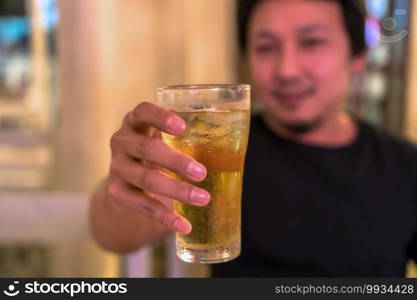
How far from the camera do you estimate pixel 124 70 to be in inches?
37.2

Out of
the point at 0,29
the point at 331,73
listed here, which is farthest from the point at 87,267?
the point at 0,29

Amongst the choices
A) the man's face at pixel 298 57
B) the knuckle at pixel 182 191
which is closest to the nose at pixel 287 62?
the man's face at pixel 298 57

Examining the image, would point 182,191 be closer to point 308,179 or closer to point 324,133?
point 308,179

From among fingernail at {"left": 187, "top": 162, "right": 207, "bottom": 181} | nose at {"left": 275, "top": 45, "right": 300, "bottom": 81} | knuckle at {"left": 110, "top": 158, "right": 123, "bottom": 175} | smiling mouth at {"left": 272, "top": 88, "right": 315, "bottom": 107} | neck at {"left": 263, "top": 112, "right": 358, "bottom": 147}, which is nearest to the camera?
fingernail at {"left": 187, "top": 162, "right": 207, "bottom": 181}

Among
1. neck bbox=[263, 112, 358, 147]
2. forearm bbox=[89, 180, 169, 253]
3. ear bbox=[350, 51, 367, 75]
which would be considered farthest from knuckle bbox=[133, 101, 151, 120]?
ear bbox=[350, 51, 367, 75]

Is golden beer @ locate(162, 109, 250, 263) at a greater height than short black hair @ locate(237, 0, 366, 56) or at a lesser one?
lesser

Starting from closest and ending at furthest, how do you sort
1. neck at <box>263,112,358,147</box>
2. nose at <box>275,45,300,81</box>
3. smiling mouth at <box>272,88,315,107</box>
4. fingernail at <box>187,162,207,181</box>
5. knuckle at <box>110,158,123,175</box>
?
fingernail at <box>187,162,207,181</box> → knuckle at <box>110,158,123,175</box> → nose at <box>275,45,300,81</box> → smiling mouth at <box>272,88,315,107</box> → neck at <box>263,112,358,147</box>

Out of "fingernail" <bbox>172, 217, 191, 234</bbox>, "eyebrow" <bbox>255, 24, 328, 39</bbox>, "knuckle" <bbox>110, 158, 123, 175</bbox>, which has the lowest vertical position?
"fingernail" <bbox>172, 217, 191, 234</bbox>

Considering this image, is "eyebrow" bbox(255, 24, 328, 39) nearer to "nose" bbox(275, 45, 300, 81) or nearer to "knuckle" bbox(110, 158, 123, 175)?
"nose" bbox(275, 45, 300, 81)

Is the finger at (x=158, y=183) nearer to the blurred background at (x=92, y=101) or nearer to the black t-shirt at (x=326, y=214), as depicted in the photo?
the blurred background at (x=92, y=101)

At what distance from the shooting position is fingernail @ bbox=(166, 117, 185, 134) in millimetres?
519

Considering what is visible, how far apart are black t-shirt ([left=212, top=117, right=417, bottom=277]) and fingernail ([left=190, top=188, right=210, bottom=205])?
0.87ft

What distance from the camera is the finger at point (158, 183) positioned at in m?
0.53

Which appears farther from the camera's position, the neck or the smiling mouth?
the neck
